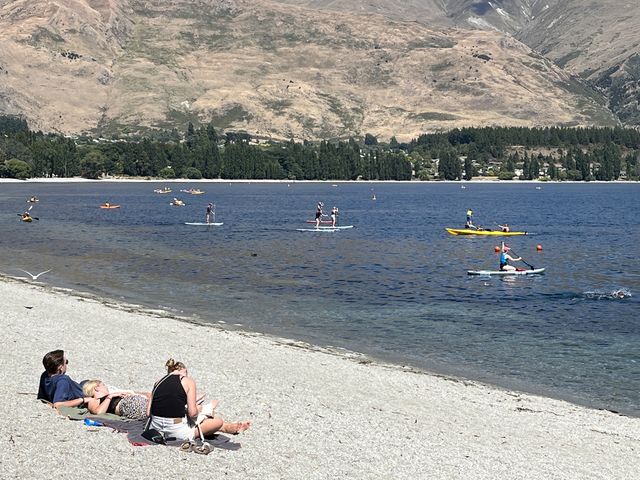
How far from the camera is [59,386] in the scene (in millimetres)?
23719

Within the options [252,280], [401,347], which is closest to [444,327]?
[401,347]

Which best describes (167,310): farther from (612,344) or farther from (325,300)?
(612,344)

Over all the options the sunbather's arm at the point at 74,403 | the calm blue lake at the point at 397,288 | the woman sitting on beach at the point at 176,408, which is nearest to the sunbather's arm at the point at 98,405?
the sunbather's arm at the point at 74,403

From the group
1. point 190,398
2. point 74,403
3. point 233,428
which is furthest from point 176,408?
point 74,403

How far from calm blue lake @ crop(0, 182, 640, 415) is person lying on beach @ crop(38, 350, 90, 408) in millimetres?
15916

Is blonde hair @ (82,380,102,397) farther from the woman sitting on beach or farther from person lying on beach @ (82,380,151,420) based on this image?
the woman sitting on beach

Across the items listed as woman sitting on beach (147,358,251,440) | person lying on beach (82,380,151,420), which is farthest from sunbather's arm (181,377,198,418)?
person lying on beach (82,380,151,420)

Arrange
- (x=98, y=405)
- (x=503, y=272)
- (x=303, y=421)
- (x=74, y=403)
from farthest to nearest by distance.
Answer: (x=503, y=272) < (x=303, y=421) < (x=74, y=403) < (x=98, y=405)

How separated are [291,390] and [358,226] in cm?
10476

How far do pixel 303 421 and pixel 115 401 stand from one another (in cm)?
510

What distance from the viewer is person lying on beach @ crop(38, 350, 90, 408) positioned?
932 inches

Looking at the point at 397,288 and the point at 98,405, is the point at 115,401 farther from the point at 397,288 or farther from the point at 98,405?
the point at 397,288

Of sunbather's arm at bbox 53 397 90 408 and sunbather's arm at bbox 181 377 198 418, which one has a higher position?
sunbather's arm at bbox 181 377 198 418

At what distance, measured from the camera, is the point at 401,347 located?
130 feet
